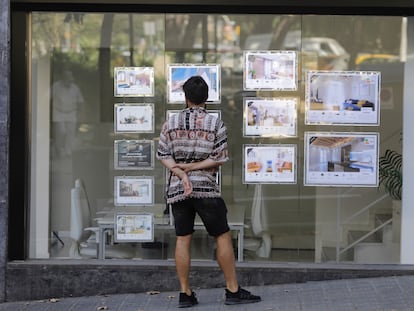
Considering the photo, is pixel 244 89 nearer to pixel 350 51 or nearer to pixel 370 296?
pixel 350 51

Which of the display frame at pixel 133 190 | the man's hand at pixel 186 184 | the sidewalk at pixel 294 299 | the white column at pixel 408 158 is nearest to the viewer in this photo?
the man's hand at pixel 186 184

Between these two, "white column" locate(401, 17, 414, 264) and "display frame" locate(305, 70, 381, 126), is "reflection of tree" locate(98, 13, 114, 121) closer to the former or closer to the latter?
"display frame" locate(305, 70, 381, 126)

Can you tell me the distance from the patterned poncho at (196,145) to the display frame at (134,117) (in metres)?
1.25

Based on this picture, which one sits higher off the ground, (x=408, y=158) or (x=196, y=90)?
(x=196, y=90)

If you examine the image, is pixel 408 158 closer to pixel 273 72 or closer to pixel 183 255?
pixel 273 72

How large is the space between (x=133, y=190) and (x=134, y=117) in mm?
704

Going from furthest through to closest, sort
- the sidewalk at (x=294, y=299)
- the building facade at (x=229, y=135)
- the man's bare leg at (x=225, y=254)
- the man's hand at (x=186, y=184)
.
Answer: the building facade at (x=229, y=135)
the sidewalk at (x=294, y=299)
the man's bare leg at (x=225, y=254)
the man's hand at (x=186, y=184)

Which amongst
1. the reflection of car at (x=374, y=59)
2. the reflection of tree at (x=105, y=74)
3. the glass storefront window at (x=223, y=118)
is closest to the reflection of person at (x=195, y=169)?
the glass storefront window at (x=223, y=118)

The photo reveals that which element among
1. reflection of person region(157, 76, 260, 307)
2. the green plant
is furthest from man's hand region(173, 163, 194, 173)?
the green plant

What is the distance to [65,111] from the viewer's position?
744 centimetres

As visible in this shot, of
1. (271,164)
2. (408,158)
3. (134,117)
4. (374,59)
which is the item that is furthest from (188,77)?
(408,158)

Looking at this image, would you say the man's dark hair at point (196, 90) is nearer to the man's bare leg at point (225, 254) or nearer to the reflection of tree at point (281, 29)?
the man's bare leg at point (225, 254)

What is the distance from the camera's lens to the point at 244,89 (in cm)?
724

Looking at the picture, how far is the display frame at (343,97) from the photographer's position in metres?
7.18
